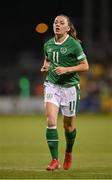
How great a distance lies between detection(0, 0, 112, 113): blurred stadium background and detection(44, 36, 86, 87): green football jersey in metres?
24.9

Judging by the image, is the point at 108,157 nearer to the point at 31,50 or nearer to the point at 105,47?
the point at 105,47

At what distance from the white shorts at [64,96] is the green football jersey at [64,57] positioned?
0.08 meters

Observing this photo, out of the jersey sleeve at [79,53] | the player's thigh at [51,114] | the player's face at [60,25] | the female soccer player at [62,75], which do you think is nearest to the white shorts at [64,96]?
the female soccer player at [62,75]

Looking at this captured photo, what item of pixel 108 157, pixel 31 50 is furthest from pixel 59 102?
pixel 31 50

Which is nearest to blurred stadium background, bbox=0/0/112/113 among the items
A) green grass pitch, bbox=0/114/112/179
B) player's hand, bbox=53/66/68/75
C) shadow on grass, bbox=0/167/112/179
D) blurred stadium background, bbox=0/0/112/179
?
blurred stadium background, bbox=0/0/112/179

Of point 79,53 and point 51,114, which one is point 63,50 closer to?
point 79,53

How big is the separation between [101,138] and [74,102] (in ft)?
31.3

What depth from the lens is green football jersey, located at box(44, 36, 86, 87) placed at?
12.5 metres

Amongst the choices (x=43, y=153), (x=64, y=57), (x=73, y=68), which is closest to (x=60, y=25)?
(x=64, y=57)

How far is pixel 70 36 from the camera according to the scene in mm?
12734

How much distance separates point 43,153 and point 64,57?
465cm

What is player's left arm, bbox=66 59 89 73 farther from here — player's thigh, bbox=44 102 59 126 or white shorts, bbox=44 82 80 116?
player's thigh, bbox=44 102 59 126

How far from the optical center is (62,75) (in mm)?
12633

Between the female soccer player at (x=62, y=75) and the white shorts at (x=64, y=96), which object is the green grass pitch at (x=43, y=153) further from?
the white shorts at (x=64, y=96)
